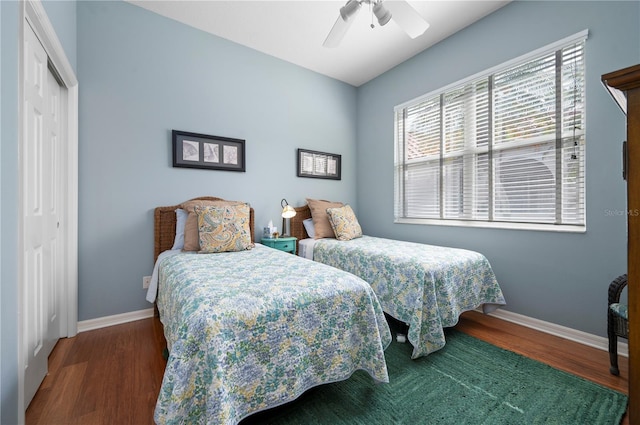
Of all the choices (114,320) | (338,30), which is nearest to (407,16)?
(338,30)

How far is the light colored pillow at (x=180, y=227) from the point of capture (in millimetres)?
2561

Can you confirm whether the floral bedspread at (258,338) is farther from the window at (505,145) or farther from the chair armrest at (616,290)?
the window at (505,145)

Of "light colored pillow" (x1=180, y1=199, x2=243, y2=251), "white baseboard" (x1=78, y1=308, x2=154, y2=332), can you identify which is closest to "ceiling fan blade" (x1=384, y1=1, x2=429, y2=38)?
"light colored pillow" (x1=180, y1=199, x2=243, y2=251)

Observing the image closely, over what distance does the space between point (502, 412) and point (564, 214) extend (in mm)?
1677

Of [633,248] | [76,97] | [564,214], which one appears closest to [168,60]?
[76,97]

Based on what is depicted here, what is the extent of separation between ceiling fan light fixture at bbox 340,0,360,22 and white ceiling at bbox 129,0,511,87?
664mm

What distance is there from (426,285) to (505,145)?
163 centimetres

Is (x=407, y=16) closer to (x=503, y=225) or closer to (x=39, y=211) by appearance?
(x=503, y=225)

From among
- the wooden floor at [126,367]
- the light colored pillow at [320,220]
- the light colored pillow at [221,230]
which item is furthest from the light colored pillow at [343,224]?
the wooden floor at [126,367]

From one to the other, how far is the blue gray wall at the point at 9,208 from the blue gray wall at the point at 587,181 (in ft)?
10.7

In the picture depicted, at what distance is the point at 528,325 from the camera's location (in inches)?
94.0

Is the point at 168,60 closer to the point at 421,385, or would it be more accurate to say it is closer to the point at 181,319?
the point at 181,319

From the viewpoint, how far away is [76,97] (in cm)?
223

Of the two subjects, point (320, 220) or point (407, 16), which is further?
point (320, 220)
